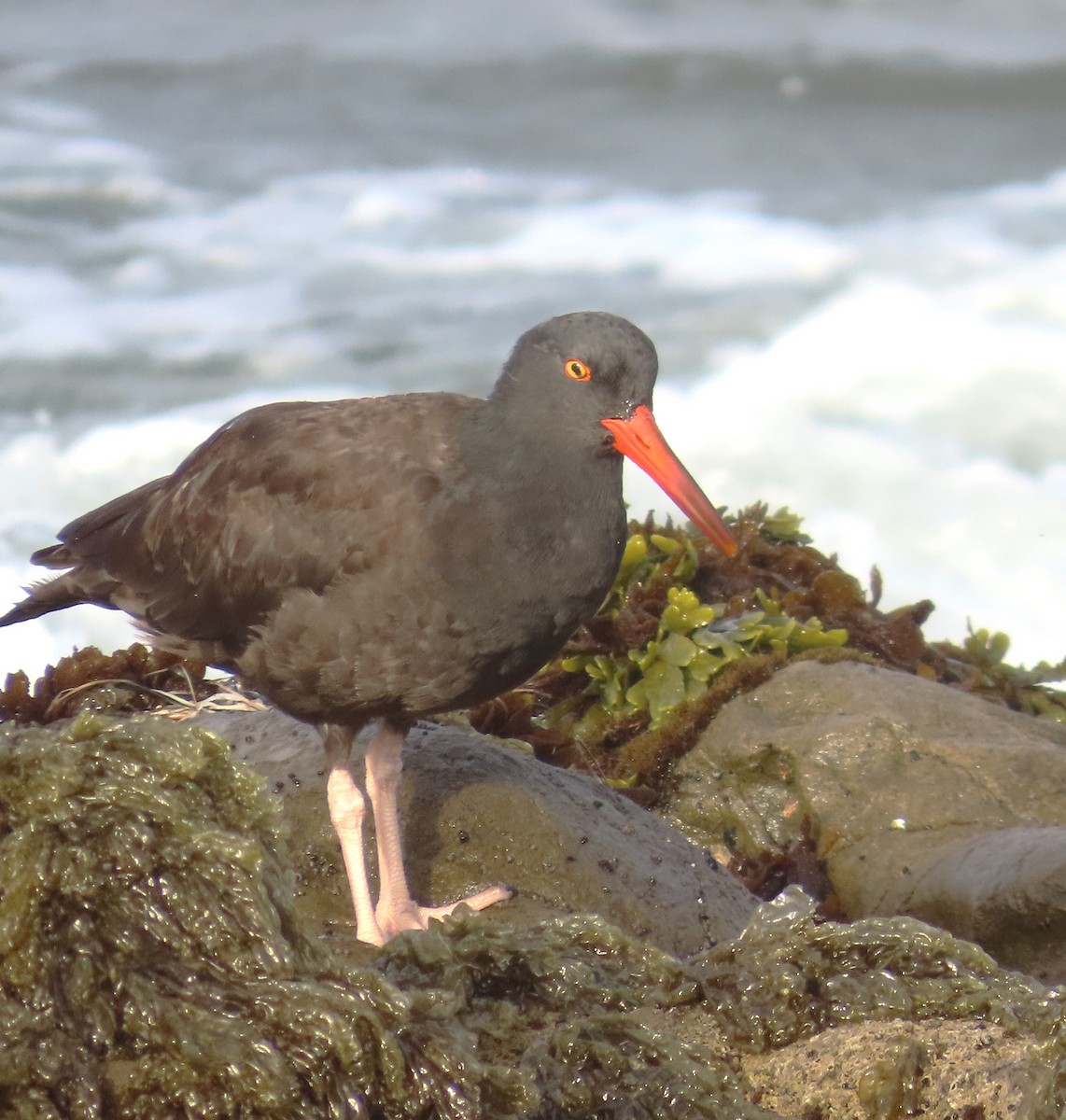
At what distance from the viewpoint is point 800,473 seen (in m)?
11.2

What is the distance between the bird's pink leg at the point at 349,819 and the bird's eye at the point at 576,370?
3.67 ft

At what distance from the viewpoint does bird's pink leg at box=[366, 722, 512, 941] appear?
4043mm

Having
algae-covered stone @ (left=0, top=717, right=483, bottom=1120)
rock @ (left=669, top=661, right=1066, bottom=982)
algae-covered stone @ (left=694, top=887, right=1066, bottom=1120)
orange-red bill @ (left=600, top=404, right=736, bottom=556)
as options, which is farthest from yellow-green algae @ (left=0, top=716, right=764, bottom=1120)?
rock @ (left=669, top=661, right=1066, bottom=982)

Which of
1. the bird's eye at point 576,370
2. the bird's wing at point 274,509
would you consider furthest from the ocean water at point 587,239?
the bird's eye at point 576,370

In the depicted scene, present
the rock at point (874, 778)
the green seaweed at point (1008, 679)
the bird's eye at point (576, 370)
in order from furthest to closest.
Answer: the green seaweed at point (1008, 679) < the rock at point (874, 778) < the bird's eye at point (576, 370)

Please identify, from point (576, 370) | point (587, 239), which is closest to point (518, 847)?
point (576, 370)

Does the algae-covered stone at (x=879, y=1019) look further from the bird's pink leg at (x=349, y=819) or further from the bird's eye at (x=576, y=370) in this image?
the bird's eye at (x=576, y=370)

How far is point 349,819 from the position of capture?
4.11 meters

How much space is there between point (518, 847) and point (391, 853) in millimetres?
351

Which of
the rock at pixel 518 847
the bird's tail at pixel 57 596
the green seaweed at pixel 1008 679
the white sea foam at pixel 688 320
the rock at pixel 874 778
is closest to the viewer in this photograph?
the rock at pixel 518 847

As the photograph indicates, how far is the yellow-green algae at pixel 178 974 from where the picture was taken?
2266 millimetres

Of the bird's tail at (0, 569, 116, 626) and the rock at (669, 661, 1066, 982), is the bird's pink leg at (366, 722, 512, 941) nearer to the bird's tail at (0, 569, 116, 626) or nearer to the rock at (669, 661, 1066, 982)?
the bird's tail at (0, 569, 116, 626)

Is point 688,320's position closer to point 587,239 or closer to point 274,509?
point 587,239

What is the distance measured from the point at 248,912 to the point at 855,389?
10346mm
